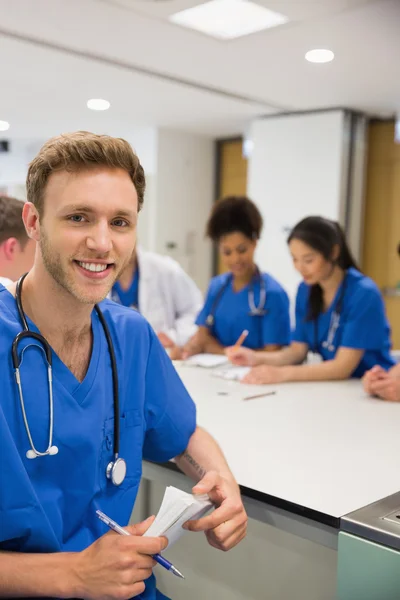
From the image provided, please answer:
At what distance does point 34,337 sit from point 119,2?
6.79 feet

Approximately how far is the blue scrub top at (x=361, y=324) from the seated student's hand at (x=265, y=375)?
267 millimetres

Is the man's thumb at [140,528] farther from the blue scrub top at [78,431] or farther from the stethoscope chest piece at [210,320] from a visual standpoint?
the stethoscope chest piece at [210,320]

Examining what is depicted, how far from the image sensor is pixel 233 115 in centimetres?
525

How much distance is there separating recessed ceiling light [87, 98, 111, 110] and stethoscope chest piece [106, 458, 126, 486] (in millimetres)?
4008

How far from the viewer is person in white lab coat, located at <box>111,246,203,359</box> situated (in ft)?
10.4

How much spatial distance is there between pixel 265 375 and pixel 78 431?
1.33 metres

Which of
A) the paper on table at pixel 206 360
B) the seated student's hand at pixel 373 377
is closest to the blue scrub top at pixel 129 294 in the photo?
the paper on table at pixel 206 360

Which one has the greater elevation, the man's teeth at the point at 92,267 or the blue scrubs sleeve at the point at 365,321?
the man's teeth at the point at 92,267

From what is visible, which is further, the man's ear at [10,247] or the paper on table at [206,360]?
the paper on table at [206,360]

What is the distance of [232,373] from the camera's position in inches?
98.4

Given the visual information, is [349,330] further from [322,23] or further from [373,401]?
[322,23]

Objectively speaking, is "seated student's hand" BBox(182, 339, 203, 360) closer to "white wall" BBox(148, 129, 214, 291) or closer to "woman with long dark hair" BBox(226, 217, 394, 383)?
"woman with long dark hair" BBox(226, 217, 394, 383)

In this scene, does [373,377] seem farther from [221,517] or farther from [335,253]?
[221,517]

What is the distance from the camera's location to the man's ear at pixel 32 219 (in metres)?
1.17
